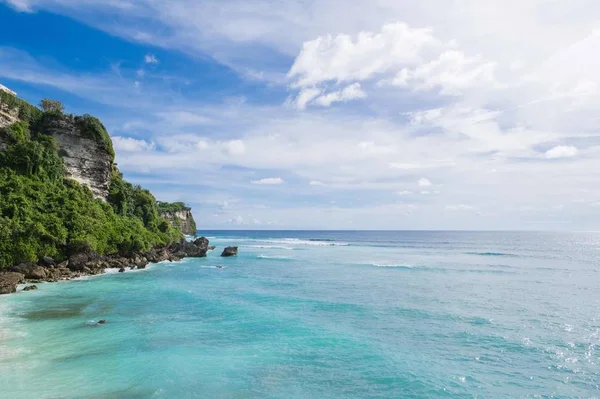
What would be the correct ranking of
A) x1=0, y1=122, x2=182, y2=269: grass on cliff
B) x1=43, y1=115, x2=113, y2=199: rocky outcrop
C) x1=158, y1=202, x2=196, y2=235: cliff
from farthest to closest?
x1=158, y1=202, x2=196, y2=235: cliff
x1=43, y1=115, x2=113, y2=199: rocky outcrop
x1=0, y1=122, x2=182, y2=269: grass on cliff

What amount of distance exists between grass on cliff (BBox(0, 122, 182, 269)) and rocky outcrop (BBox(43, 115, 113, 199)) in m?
1.96

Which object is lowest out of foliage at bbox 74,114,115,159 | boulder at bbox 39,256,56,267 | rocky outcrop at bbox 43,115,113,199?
boulder at bbox 39,256,56,267

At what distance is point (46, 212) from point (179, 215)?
99.3 m

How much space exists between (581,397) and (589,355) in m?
4.74

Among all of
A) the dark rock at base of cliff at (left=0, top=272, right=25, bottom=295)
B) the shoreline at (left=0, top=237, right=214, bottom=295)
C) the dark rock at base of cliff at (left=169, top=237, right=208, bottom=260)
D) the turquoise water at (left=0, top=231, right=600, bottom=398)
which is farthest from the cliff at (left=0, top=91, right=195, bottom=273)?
the turquoise water at (left=0, top=231, right=600, bottom=398)

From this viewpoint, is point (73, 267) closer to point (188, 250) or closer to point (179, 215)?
point (188, 250)

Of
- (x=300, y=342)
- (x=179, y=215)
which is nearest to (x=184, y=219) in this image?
(x=179, y=215)

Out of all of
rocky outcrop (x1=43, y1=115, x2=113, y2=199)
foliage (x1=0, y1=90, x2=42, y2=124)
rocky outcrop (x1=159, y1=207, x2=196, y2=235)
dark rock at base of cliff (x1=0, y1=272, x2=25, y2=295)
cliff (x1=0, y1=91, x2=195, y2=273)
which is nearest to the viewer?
dark rock at base of cliff (x1=0, y1=272, x2=25, y2=295)

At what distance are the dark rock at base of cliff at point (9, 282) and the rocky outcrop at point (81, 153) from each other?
73.4ft

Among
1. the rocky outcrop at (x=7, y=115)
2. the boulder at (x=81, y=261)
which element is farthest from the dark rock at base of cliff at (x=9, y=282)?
the rocky outcrop at (x=7, y=115)

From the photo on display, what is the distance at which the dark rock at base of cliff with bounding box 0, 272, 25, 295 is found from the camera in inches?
1014

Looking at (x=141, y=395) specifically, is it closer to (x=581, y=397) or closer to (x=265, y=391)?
(x=265, y=391)

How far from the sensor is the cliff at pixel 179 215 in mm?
116119

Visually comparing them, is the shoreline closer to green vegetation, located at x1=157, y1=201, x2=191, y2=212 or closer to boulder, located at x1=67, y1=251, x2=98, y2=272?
boulder, located at x1=67, y1=251, x2=98, y2=272
